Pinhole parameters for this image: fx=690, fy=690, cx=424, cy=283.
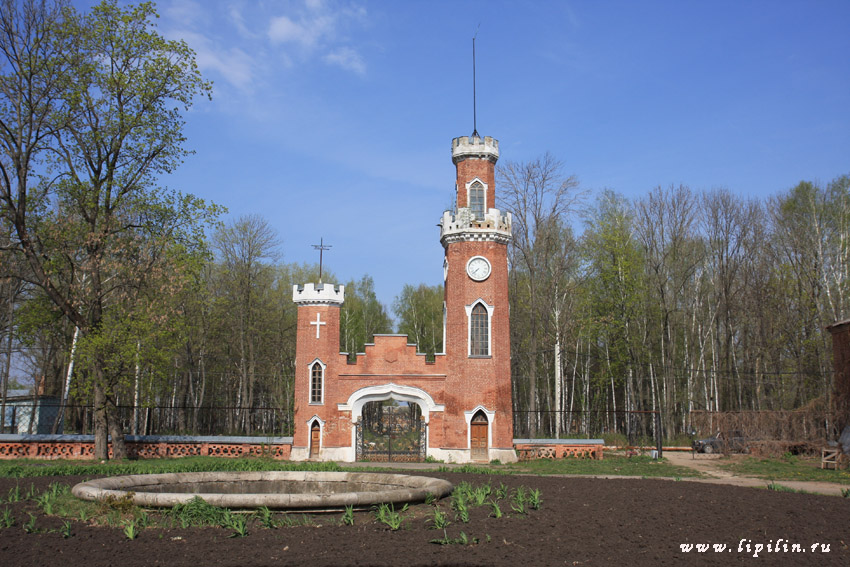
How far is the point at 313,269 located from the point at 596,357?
22328mm

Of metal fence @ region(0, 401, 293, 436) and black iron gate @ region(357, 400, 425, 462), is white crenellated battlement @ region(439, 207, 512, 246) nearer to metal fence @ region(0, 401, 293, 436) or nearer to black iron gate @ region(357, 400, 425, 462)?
black iron gate @ region(357, 400, 425, 462)

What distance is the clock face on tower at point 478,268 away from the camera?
25766 mm

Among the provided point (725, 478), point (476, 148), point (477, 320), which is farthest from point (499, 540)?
point (476, 148)

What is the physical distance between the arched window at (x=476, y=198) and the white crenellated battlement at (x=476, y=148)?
44.6 inches

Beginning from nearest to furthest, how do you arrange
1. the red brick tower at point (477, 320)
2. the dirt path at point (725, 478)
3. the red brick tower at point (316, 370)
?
the dirt path at point (725, 478) → the red brick tower at point (477, 320) → the red brick tower at point (316, 370)

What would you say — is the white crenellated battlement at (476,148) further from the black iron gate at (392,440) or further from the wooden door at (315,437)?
the wooden door at (315,437)

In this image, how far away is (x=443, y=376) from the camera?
25516mm

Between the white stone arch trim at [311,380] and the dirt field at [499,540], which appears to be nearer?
the dirt field at [499,540]

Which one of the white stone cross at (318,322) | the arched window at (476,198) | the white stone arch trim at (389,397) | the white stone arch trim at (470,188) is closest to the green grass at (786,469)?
the white stone arch trim at (389,397)

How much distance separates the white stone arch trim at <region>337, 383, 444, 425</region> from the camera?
25.4 meters

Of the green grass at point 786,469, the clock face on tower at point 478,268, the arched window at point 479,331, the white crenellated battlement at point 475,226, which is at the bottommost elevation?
the green grass at point 786,469

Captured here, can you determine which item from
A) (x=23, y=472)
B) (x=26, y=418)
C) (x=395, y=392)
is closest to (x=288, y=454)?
(x=395, y=392)

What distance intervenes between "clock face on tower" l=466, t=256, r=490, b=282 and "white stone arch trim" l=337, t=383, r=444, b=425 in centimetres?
469

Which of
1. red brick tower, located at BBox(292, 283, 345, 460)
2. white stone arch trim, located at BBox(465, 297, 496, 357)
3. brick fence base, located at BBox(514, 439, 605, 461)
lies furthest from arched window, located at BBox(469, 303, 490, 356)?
red brick tower, located at BBox(292, 283, 345, 460)
